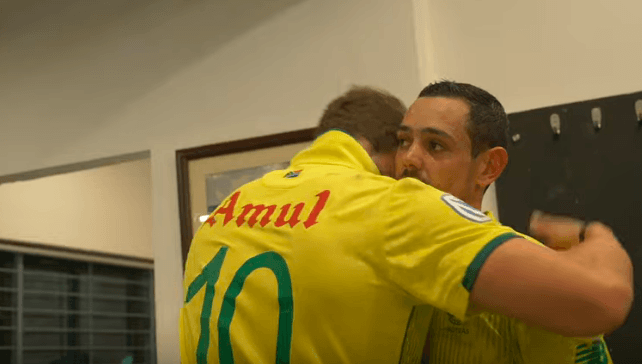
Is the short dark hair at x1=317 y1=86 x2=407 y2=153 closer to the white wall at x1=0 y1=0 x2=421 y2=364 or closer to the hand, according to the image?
the hand

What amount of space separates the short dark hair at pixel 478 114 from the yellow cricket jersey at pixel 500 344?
28cm

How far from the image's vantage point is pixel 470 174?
141 cm

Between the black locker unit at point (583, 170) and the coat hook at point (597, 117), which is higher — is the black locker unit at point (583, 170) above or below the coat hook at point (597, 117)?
below

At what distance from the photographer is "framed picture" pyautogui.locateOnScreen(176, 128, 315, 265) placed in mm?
2432

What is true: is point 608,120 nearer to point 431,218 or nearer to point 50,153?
point 431,218

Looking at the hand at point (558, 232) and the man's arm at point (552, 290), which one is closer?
the man's arm at point (552, 290)

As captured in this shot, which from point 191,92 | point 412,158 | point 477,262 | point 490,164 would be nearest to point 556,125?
point 490,164

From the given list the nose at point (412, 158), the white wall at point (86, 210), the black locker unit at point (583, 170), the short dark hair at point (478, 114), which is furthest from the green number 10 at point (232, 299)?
the white wall at point (86, 210)

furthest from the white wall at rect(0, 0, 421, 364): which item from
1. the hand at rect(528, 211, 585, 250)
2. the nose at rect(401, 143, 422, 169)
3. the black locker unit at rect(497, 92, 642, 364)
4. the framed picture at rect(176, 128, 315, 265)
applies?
the hand at rect(528, 211, 585, 250)

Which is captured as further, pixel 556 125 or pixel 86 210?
pixel 86 210

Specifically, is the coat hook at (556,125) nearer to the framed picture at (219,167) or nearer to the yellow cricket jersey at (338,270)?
the framed picture at (219,167)

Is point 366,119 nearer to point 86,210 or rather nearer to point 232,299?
point 232,299

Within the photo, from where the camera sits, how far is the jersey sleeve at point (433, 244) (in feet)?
2.97

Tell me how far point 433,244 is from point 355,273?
4.7 inches
